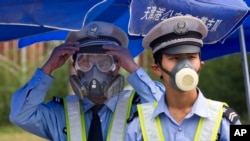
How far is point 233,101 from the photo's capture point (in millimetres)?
14609

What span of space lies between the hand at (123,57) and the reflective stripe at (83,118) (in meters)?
0.19

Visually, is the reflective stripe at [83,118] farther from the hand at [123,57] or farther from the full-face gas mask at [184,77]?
the full-face gas mask at [184,77]

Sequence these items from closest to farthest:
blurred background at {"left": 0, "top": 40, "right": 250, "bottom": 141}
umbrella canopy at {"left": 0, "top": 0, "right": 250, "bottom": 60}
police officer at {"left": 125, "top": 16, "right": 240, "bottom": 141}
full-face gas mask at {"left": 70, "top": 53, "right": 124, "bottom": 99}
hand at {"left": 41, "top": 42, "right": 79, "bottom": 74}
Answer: police officer at {"left": 125, "top": 16, "right": 240, "bottom": 141}, umbrella canopy at {"left": 0, "top": 0, "right": 250, "bottom": 60}, full-face gas mask at {"left": 70, "top": 53, "right": 124, "bottom": 99}, hand at {"left": 41, "top": 42, "right": 79, "bottom": 74}, blurred background at {"left": 0, "top": 40, "right": 250, "bottom": 141}

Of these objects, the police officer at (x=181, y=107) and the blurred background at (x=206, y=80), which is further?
the blurred background at (x=206, y=80)

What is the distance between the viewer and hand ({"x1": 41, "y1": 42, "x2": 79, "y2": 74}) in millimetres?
5164

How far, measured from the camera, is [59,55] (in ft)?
17.1

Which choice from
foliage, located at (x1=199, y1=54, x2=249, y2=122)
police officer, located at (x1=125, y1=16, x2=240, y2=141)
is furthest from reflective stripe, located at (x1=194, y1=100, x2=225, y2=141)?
foliage, located at (x1=199, y1=54, x2=249, y2=122)

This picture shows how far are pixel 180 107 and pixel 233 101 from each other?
33.9 feet

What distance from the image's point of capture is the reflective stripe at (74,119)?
5.09m

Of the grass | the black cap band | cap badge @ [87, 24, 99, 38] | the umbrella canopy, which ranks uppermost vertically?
the umbrella canopy

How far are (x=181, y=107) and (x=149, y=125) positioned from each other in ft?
0.68

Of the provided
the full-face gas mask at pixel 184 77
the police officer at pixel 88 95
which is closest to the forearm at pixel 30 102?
the police officer at pixel 88 95

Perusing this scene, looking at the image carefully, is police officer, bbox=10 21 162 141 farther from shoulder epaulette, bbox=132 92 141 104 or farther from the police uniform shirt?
the police uniform shirt

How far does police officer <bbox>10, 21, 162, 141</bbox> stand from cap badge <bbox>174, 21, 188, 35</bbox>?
681mm
